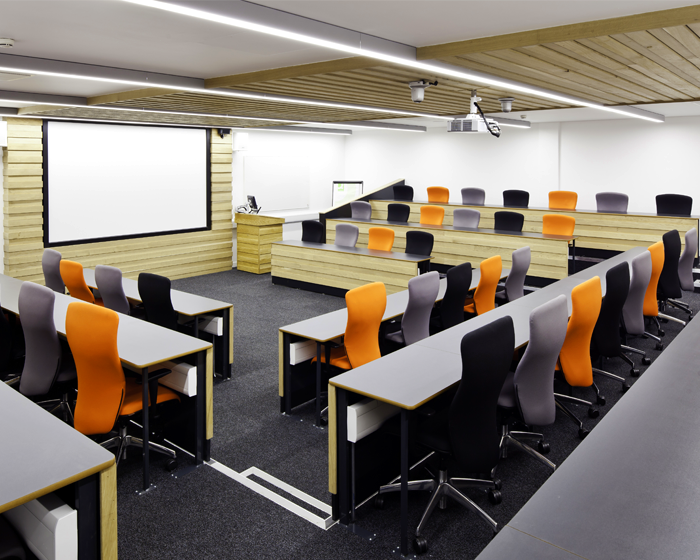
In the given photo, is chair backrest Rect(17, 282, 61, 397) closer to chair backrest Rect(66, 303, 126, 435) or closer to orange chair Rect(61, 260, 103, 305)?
chair backrest Rect(66, 303, 126, 435)

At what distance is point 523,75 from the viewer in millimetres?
4680

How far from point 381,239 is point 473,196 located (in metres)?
3.32

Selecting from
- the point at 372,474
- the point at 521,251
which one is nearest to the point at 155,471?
the point at 372,474

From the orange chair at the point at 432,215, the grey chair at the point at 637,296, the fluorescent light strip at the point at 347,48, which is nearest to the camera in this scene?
the fluorescent light strip at the point at 347,48

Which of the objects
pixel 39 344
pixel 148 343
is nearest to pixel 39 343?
pixel 39 344

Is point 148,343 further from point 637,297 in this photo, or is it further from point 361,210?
point 361,210

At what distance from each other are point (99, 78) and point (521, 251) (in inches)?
175

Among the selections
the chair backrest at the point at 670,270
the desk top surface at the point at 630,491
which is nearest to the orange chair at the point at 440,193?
the chair backrest at the point at 670,270

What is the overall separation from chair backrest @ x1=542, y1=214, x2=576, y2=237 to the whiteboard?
609 centimetres

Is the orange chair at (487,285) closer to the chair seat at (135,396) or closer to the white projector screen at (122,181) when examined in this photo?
the chair seat at (135,396)

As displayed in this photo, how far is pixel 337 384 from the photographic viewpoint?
3.01 m

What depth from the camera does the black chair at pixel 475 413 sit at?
2.71 meters

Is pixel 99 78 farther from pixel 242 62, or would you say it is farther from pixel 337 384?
pixel 337 384

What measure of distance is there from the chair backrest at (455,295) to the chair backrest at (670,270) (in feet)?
8.49
